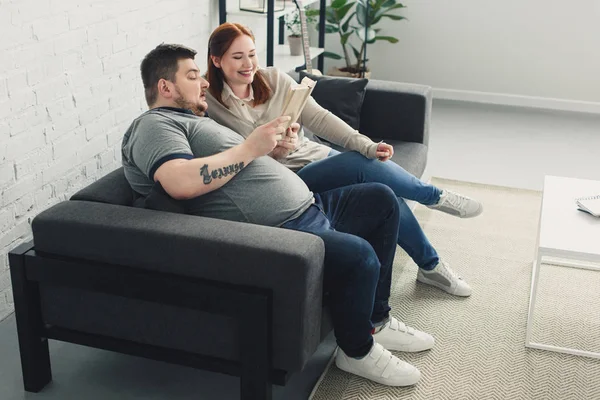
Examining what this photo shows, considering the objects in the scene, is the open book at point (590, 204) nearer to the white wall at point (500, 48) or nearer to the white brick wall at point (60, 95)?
the white brick wall at point (60, 95)

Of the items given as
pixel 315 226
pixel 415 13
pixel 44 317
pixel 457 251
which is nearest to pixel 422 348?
pixel 315 226

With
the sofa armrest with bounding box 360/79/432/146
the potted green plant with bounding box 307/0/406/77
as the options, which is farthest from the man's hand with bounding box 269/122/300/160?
the potted green plant with bounding box 307/0/406/77

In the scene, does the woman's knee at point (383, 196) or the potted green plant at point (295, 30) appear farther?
the potted green plant at point (295, 30)

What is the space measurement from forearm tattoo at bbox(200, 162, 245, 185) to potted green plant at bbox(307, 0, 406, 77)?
323cm

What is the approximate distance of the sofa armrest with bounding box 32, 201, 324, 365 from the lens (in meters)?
2.05

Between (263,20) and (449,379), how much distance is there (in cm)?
285

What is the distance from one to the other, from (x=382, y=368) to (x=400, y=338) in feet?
0.74

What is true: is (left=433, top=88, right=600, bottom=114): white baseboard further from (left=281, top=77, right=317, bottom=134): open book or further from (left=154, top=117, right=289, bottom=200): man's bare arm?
(left=154, top=117, right=289, bottom=200): man's bare arm

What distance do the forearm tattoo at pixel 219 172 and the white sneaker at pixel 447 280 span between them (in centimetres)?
109

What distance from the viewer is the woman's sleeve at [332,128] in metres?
2.94

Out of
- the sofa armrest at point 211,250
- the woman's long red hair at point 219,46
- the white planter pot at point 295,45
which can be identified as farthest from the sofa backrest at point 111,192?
the white planter pot at point 295,45

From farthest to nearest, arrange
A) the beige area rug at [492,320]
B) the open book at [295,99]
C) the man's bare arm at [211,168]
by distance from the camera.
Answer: the beige area rug at [492,320] → the open book at [295,99] → the man's bare arm at [211,168]

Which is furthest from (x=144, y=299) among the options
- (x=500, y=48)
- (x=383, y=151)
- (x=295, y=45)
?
(x=500, y=48)

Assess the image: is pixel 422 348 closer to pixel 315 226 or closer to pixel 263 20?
pixel 315 226
